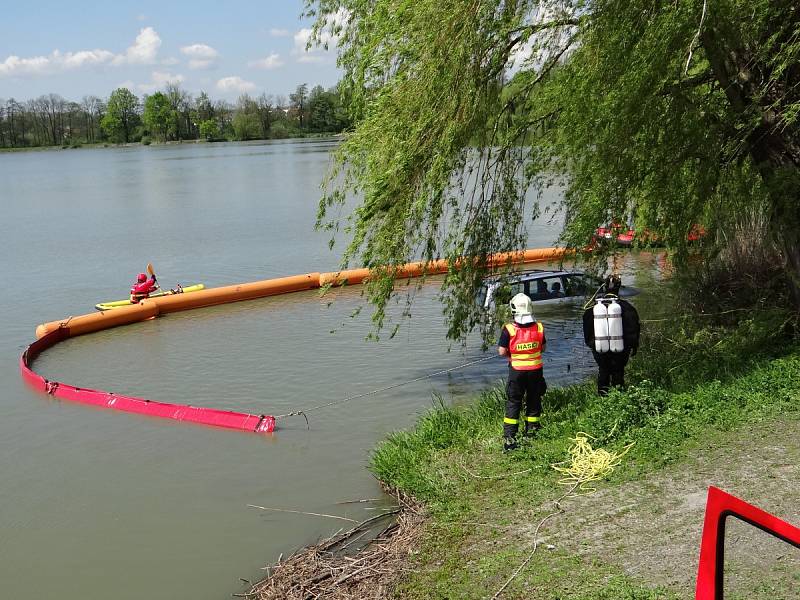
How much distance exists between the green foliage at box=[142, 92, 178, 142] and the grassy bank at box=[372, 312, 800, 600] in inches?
6385

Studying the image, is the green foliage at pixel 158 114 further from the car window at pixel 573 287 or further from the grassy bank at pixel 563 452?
the grassy bank at pixel 563 452

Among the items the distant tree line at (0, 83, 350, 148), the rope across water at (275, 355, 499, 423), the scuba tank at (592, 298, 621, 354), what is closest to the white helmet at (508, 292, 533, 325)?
the scuba tank at (592, 298, 621, 354)

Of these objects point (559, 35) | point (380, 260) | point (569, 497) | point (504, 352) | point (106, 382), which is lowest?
point (106, 382)

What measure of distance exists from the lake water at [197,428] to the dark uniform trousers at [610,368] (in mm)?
3156

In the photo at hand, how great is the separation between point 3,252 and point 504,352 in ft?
103

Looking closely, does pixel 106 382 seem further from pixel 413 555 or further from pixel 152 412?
pixel 413 555

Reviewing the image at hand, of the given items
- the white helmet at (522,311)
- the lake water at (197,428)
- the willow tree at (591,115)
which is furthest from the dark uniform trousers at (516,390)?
the willow tree at (591,115)

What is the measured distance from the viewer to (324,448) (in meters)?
11.9

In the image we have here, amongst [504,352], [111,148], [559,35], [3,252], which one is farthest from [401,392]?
[111,148]

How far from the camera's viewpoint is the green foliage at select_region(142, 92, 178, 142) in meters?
161

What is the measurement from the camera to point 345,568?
296 inches

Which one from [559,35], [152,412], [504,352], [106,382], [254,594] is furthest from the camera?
[106,382]

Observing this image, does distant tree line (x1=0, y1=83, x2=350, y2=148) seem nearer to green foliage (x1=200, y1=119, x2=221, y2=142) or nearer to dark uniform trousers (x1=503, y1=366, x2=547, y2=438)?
green foliage (x1=200, y1=119, x2=221, y2=142)

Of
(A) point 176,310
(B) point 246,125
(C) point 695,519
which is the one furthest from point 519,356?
(B) point 246,125
